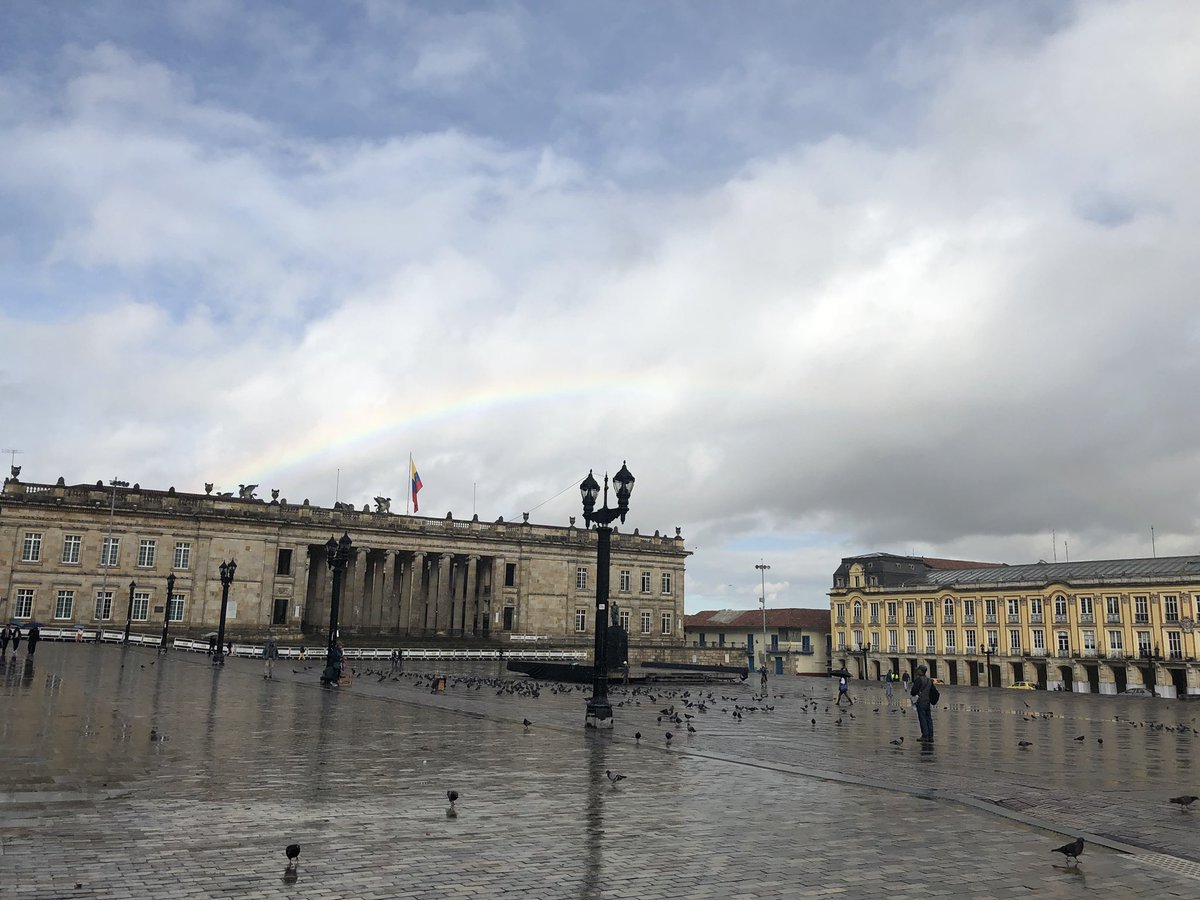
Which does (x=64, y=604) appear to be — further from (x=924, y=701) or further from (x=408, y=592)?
(x=924, y=701)

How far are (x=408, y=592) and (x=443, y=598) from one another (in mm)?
3300

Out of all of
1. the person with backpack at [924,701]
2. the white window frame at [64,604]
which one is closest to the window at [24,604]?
the white window frame at [64,604]

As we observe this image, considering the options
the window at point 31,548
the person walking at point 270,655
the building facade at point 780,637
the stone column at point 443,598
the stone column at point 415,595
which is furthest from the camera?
the building facade at point 780,637

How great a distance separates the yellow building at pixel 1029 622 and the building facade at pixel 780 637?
21.0 feet

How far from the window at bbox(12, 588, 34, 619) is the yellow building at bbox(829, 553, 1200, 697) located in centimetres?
6607

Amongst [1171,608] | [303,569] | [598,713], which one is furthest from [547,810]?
[1171,608]

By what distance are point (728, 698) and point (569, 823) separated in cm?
2760

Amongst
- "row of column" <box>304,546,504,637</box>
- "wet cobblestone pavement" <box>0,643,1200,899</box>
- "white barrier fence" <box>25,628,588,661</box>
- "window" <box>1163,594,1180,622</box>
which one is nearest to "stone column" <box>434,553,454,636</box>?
"row of column" <box>304,546,504,637</box>

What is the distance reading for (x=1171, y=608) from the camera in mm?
70312

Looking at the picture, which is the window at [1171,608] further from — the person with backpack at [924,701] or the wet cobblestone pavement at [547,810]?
the person with backpack at [924,701]

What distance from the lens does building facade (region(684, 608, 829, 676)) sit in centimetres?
10469

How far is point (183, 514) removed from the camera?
7338cm

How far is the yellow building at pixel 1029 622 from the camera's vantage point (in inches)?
2768

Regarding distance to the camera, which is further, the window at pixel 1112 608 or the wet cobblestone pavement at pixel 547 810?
the window at pixel 1112 608
